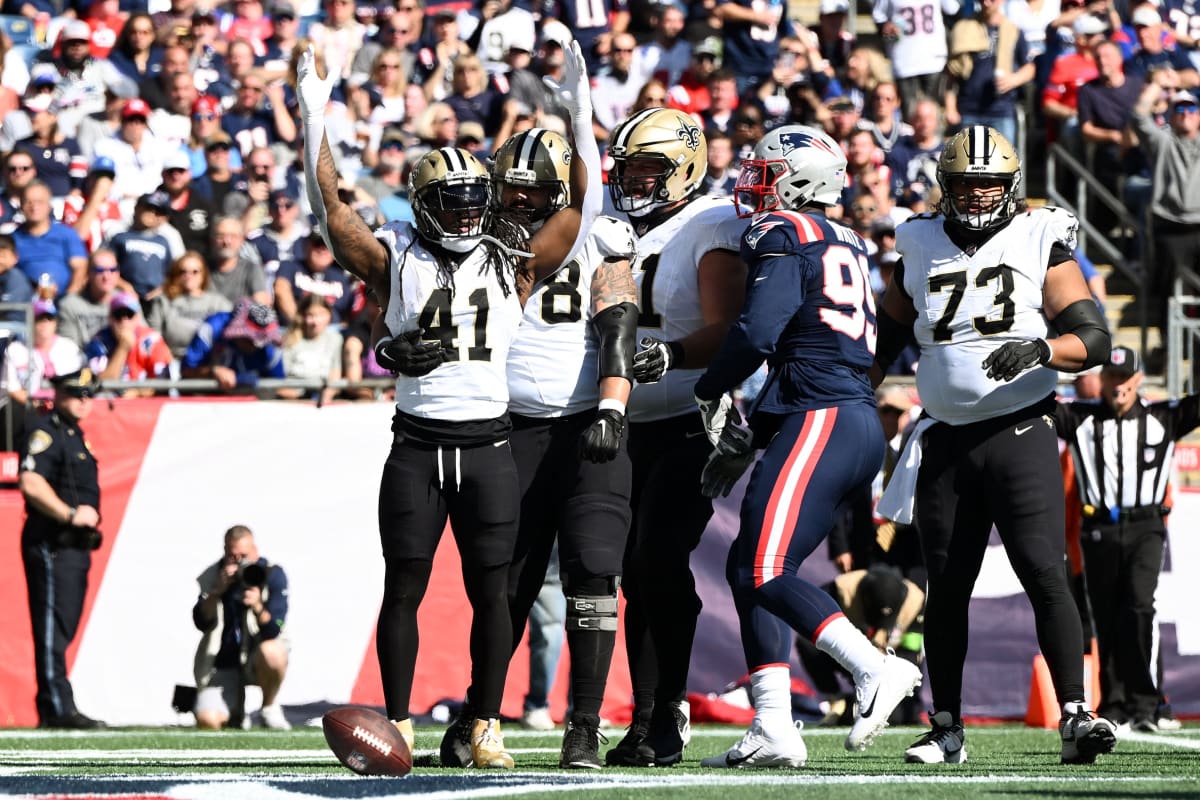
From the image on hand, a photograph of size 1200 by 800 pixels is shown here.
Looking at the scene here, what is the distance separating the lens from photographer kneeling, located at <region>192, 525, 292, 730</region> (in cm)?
994

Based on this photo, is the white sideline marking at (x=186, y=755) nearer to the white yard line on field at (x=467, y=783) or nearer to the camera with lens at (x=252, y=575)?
the white yard line on field at (x=467, y=783)

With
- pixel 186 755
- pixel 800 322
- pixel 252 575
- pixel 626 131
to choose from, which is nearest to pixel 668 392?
pixel 800 322

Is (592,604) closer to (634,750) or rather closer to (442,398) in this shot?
(634,750)

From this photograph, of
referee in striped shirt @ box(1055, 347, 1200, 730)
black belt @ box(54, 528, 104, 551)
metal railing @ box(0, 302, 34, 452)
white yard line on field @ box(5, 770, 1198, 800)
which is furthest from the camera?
metal railing @ box(0, 302, 34, 452)

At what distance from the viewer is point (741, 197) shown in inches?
263

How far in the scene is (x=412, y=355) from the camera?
6043mm

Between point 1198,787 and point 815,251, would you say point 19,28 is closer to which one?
point 815,251

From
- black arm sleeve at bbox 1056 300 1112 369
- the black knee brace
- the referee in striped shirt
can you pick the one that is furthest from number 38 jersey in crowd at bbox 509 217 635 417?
the referee in striped shirt

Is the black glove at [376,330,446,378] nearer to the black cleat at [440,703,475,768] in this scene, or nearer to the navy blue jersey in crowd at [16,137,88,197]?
the black cleat at [440,703,475,768]

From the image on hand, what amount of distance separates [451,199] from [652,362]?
0.81m

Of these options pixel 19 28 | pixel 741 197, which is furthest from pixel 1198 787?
pixel 19 28

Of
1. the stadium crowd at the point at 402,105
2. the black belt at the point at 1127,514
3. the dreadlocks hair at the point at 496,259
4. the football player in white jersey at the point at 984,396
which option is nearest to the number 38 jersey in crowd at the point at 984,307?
the football player in white jersey at the point at 984,396

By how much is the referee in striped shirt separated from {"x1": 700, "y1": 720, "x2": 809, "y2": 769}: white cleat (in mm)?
3753

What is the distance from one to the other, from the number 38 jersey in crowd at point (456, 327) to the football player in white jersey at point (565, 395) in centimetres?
25
